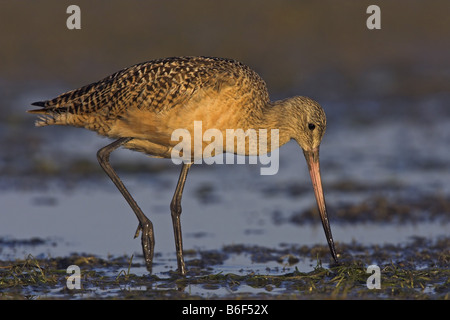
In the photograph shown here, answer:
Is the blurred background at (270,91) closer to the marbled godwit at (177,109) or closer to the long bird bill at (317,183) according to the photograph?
the long bird bill at (317,183)

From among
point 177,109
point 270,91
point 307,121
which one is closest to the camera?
point 177,109

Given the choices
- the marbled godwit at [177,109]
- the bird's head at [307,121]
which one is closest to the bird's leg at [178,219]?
the marbled godwit at [177,109]

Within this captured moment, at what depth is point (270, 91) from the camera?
56.3 ft

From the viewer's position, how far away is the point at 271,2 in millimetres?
19953

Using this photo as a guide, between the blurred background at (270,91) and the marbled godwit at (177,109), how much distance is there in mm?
1456

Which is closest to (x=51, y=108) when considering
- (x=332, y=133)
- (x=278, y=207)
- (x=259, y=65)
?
(x=278, y=207)

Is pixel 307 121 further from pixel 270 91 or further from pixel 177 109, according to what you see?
pixel 270 91

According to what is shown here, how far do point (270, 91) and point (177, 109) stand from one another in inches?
378

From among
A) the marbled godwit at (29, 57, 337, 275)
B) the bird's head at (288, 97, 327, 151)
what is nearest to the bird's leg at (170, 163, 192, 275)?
the marbled godwit at (29, 57, 337, 275)

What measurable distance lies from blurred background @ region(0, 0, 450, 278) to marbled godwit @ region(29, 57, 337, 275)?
1.46 meters

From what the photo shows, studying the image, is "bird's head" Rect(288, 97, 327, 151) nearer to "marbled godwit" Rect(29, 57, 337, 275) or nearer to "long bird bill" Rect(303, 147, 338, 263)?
"marbled godwit" Rect(29, 57, 337, 275)

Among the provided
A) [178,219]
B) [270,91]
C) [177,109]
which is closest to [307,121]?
[177,109]

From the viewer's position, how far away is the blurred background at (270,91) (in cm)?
1099

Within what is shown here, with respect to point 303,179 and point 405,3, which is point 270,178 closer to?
point 303,179
